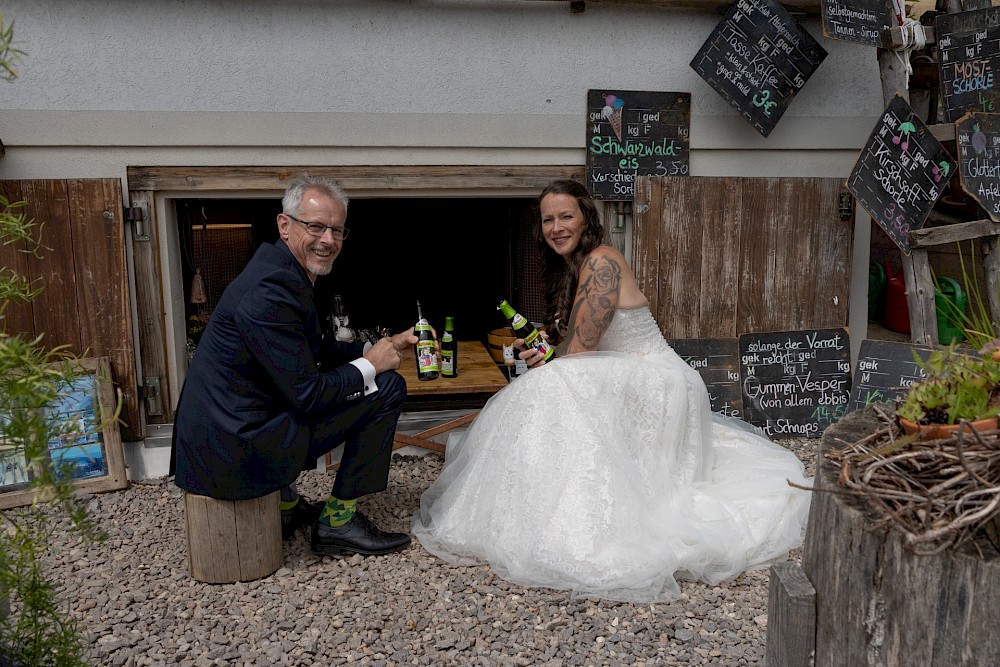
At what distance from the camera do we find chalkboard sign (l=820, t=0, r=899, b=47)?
15.5ft

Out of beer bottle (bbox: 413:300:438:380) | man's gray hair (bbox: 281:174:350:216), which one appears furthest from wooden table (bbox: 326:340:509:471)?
man's gray hair (bbox: 281:174:350:216)

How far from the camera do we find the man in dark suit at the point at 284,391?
3.38m

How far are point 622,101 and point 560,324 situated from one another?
1671 mm

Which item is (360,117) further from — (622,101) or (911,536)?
(911,536)

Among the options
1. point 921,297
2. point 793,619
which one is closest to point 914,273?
point 921,297

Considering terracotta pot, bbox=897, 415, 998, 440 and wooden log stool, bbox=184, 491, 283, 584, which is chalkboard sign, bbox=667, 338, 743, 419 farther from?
terracotta pot, bbox=897, 415, 998, 440

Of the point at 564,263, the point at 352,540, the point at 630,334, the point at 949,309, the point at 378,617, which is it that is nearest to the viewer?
the point at 378,617

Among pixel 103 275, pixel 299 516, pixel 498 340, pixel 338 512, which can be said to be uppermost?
pixel 103 275

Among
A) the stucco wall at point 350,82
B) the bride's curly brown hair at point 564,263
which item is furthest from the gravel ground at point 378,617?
the stucco wall at point 350,82

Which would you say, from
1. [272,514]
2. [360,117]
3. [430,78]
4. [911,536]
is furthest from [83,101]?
[911,536]

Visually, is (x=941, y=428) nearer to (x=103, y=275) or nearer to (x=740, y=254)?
(x=740, y=254)

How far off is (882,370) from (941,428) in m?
3.90

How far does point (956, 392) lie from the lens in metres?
1.84

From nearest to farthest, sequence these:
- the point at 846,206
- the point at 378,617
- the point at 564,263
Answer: the point at 378,617
the point at 564,263
the point at 846,206
